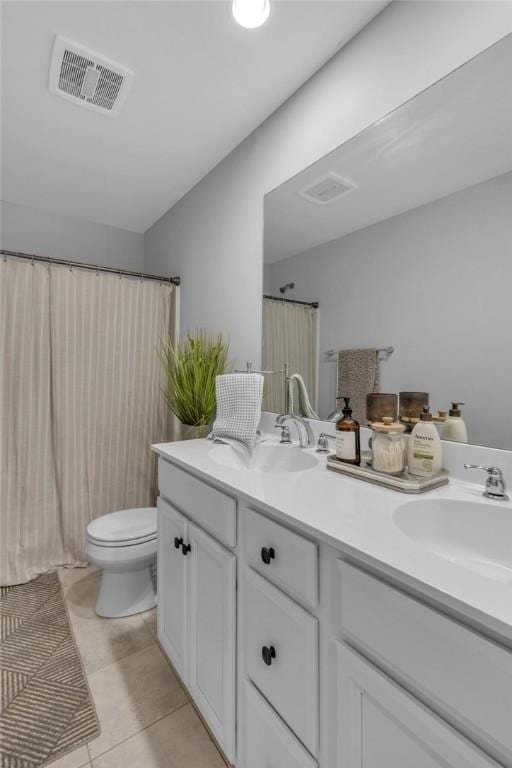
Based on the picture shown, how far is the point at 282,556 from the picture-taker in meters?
0.79

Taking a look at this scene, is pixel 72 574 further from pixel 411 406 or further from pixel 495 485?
pixel 495 485

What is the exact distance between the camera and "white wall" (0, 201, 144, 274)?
2.46 metres

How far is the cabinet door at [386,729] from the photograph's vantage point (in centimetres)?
49

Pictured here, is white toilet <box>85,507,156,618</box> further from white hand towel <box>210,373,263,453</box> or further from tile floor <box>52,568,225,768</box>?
white hand towel <box>210,373,263,453</box>

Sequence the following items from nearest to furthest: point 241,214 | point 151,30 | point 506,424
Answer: point 506,424
point 151,30
point 241,214

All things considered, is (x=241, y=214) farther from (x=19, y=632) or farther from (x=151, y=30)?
(x=19, y=632)

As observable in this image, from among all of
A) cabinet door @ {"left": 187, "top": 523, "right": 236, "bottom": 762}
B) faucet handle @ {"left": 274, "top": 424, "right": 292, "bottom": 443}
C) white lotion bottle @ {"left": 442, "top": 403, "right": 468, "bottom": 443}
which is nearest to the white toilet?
cabinet door @ {"left": 187, "top": 523, "right": 236, "bottom": 762}

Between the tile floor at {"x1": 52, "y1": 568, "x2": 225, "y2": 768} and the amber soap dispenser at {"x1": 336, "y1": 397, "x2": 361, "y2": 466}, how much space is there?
3.19 feet

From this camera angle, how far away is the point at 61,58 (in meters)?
1.38

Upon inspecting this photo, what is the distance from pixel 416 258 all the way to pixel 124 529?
1.70 meters

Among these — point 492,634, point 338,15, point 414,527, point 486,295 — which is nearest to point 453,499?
point 414,527

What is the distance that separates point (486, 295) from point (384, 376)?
1.20ft

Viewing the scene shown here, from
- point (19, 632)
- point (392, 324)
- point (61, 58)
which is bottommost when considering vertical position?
point (19, 632)

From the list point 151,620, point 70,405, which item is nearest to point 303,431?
point 151,620
